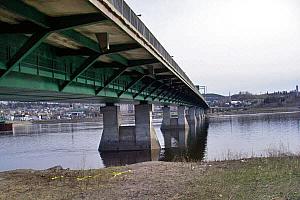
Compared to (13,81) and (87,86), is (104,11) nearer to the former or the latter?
(13,81)

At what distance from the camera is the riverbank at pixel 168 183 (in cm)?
1052

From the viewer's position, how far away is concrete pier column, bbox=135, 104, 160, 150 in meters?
46.7

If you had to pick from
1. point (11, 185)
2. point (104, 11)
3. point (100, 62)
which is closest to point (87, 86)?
point (100, 62)

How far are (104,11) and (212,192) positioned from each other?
19.8 feet

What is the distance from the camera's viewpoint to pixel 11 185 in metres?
14.8

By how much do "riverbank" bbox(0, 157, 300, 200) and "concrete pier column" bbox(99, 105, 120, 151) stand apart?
93.3 ft

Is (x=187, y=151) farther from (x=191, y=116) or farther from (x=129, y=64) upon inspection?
(x=191, y=116)

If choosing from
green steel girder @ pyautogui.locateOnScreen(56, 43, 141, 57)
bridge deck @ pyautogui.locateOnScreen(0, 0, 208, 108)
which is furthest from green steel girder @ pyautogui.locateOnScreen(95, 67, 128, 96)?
green steel girder @ pyautogui.locateOnScreen(56, 43, 141, 57)

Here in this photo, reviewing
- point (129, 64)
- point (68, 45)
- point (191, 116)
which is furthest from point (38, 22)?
point (191, 116)

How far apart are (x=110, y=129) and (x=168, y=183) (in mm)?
34137

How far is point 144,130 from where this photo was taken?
47688mm

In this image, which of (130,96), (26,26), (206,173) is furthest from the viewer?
(130,96)

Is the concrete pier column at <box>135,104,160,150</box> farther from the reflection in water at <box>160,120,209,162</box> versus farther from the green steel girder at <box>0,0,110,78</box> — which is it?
the green steel girder at <box>0,0,110,78</box>

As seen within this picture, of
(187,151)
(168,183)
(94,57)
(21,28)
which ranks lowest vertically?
(187,151)
